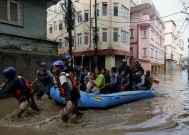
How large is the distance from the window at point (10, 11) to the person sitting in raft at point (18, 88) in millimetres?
8246

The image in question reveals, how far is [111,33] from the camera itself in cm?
3127

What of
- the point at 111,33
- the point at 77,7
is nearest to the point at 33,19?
the point at 111,33

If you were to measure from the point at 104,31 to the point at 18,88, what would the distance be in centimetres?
2441

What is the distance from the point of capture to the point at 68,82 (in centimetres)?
700

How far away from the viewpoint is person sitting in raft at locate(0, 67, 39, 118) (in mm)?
7525

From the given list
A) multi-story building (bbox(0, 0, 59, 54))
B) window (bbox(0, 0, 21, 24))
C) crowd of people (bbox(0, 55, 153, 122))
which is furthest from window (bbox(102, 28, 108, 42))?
crowd of people (bbox(0, 55, 153, 122))

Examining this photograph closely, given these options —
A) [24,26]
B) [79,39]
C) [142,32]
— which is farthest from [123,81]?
[142,32]

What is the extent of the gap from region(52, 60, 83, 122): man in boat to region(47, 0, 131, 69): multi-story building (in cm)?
2283

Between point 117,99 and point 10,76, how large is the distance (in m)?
4.20

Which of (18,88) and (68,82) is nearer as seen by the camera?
(68,82)

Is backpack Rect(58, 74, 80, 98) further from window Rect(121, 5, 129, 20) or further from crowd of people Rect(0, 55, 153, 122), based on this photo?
window Rect(121, 5, 129, 20)

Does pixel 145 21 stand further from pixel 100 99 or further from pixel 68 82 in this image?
pixel 68 82

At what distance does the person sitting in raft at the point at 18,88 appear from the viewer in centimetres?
753

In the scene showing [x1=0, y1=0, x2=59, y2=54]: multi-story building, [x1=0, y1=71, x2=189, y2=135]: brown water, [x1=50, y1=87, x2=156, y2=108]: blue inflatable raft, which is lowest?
[x1=0, y1=71, x2=189, y2=135]: brown water
